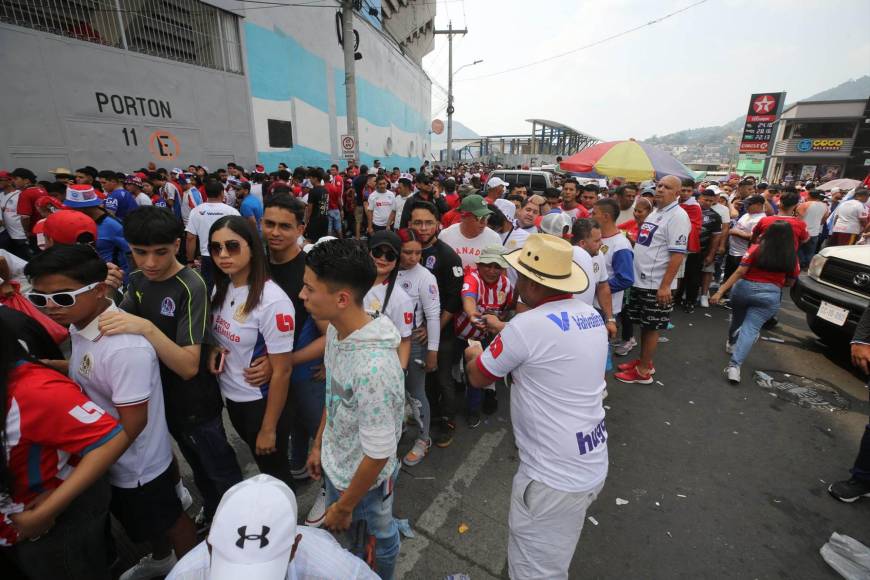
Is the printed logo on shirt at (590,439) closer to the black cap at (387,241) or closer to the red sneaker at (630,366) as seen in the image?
the black cap at (387,241)

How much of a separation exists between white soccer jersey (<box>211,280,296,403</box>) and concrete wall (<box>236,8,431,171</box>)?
13.3 m

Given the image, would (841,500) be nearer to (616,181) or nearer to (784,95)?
(616,181)

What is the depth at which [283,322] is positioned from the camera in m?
2.27

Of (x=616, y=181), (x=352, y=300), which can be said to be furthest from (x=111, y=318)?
(x=616, y=181)

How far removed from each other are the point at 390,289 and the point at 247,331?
103cm

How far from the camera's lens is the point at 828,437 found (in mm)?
3883

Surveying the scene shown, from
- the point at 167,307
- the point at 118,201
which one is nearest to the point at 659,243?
the point at 167,307

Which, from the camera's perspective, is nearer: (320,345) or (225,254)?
(225,254)

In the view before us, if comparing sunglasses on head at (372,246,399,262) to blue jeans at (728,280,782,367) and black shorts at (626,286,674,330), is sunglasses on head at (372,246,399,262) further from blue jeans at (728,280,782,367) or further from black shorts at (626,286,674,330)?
blue jeans at (728,280,782,367)

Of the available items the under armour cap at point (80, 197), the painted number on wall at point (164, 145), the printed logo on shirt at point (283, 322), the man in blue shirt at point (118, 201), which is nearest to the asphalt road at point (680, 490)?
the printed logo on shirt at point (283, 322)

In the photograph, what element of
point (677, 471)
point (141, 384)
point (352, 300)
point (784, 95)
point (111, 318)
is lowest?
point (677, 471)

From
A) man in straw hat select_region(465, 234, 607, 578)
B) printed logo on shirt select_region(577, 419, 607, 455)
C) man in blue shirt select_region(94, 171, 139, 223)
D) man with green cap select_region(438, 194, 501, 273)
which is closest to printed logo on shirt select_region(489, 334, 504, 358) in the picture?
man in straw hat select_region(465, 234, 607, 578)

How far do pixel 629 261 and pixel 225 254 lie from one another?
3.83 meters

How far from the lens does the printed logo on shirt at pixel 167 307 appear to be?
2180 millimetres
